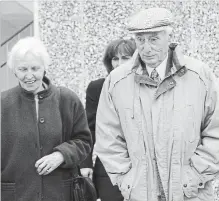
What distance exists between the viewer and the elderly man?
4.86m

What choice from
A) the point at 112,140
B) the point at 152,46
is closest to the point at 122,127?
the point at 112,140

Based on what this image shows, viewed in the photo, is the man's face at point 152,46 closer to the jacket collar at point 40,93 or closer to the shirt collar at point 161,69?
the shirt collar at point 161,69

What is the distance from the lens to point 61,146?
562 cm

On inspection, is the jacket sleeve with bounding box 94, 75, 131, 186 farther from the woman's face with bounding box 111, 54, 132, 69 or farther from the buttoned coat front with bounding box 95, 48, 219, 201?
the woman's face with bounding box 111, 54, 132, 69

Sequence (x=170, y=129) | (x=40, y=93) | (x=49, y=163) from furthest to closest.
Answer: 1. (x=40, y=93)
2. (x=49, y=163)
3. (x=170, y=129)

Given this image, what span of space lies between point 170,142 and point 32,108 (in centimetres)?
120

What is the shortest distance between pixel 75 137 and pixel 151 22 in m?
1.24

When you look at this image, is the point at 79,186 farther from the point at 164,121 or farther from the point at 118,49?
the point at 118,49

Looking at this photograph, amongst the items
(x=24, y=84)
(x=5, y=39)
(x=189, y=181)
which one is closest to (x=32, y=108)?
(x=24, y=84)

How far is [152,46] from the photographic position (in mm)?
4914

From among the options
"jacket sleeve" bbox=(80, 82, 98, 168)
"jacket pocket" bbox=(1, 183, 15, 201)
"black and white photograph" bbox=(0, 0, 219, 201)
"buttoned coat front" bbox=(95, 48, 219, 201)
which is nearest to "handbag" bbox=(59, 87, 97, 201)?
"black and white photograph" bbox=(0, 0, 219, 201)

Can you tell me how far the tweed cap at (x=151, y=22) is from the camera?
16.0 feet

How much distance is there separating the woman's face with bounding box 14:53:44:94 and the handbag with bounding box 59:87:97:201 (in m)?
0.23

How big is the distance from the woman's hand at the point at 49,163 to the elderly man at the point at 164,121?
2.18 ft
